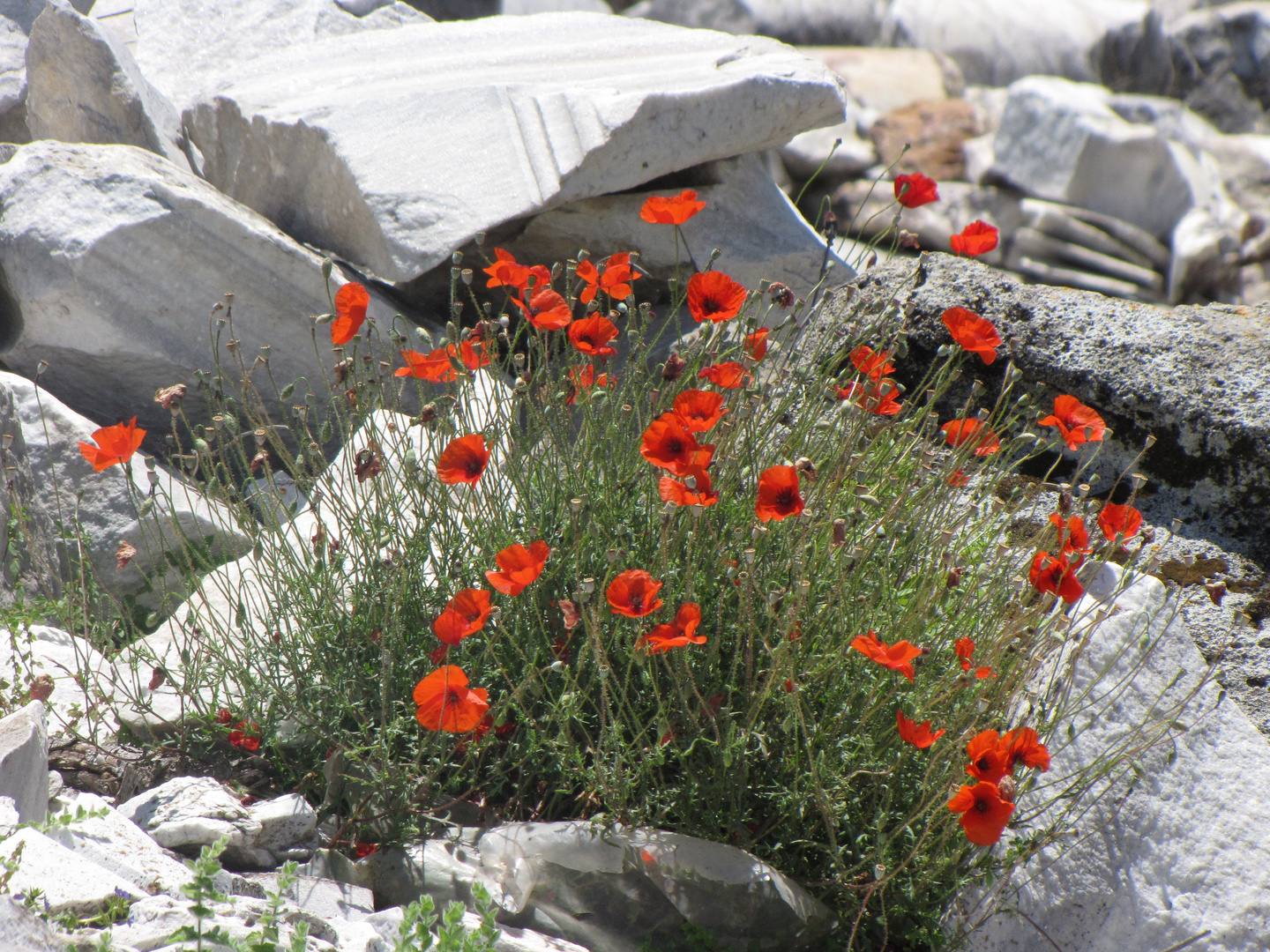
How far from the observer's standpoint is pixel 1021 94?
1171cm

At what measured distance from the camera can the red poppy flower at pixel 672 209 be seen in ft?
7.84

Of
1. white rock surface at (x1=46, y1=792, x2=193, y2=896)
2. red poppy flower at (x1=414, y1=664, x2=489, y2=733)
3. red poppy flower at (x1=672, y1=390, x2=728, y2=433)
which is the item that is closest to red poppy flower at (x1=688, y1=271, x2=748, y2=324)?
red poppy flower at (x1=672, y1=390, x2=728, y2=433)

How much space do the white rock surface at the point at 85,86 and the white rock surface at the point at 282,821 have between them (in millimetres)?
3389

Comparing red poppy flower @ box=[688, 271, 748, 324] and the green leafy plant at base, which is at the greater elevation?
red poppy flower @ box=[688, 271, 748, 324]

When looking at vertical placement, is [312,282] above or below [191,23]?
below

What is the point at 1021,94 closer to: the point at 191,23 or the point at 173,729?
the point at 191,23

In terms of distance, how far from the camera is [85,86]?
13.7 ft

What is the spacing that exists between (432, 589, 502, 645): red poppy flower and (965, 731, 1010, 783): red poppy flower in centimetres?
87

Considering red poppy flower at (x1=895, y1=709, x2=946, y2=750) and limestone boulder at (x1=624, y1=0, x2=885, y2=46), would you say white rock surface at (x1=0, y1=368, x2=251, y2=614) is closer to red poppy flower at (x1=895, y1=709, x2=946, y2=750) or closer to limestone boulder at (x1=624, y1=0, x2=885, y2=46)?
red poppy flower at (x1=895, y1=709, x2=946, y2=750)

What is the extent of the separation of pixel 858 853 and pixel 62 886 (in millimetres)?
1392

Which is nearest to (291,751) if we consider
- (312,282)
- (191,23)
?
(312,282)

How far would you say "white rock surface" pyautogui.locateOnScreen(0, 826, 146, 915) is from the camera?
Result: 153 cm

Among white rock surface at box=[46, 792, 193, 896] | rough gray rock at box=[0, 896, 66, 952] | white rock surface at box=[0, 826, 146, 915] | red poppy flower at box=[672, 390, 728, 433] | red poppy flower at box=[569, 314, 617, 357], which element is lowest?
white rock surface at box=[46, 792, 193, 896]

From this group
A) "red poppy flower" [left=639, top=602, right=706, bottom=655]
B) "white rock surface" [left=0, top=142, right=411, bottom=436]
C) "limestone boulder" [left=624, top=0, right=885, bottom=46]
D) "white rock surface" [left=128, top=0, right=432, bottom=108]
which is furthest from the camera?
"limestone boulder" [left=624, top=0, right=885, bottom=46]
